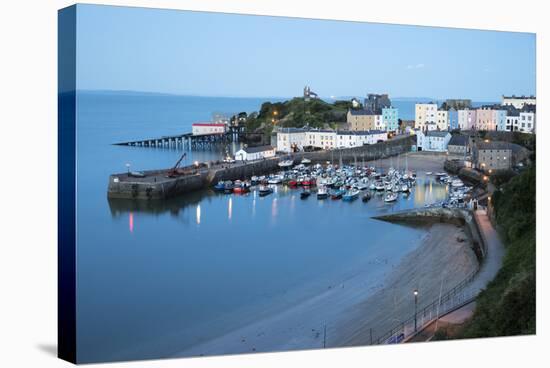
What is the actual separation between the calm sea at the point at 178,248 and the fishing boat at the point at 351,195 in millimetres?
101

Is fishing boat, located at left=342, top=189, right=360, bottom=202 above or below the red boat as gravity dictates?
below

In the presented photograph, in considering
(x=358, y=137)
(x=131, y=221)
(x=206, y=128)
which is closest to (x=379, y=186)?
(x=358, y=137)

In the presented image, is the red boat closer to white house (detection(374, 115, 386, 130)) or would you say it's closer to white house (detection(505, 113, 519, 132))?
white house (detection(374, 115, 386, 130))

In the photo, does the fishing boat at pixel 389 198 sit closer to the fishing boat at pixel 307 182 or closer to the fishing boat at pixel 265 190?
the fishing boat at pixel 307 182

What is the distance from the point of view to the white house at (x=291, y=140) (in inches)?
400

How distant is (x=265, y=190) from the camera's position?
32.6 ft

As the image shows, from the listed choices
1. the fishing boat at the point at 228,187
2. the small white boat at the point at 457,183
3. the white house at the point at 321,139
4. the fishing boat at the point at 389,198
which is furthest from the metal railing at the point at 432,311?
the fishing boat at the point at 228,187

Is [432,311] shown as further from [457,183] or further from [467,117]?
[467,117]

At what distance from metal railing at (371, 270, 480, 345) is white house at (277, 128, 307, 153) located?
2.12 metres

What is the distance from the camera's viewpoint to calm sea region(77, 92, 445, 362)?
832cm

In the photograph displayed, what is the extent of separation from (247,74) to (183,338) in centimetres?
271

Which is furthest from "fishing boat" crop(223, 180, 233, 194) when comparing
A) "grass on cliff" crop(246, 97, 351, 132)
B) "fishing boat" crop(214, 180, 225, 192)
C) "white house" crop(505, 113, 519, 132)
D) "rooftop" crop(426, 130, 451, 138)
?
"white house" crop(505, 113, 519, 132)

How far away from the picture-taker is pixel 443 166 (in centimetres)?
1066

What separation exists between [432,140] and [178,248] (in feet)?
11.2
